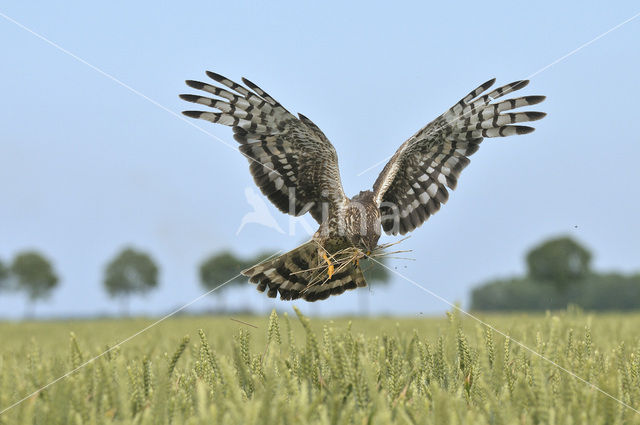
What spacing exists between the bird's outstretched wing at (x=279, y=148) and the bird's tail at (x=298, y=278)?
35 centimetres

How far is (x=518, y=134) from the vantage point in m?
4.70

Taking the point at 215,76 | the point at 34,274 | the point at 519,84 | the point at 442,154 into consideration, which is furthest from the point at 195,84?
the point at 34,274

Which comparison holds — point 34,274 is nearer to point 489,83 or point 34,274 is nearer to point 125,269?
point 125,269

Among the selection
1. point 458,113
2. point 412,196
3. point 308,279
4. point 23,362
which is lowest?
point 23,362

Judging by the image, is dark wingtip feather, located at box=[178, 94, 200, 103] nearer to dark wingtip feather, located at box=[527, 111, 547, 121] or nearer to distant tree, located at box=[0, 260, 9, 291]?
dark wingtip feather, located at box=[527, 111, 547, 121]

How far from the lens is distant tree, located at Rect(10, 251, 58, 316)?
52344mm

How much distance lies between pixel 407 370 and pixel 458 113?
2663 mm

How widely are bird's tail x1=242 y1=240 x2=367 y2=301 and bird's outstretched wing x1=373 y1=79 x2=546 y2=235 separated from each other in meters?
0.65

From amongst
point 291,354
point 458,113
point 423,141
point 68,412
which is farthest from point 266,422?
point 458,113

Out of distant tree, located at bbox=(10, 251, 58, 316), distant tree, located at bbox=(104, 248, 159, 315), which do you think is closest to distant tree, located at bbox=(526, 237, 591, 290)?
distant tree, located at bbox=(104, 248, 159, 315)

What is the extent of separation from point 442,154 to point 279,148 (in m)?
1.50

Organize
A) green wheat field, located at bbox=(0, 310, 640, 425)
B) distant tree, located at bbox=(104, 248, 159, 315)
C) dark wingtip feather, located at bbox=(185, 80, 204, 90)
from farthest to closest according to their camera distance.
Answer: distant tree, located at bbox=(104, 248, 159, 315), dark wingtip feather, located at bbox=(185, 80, 204, 90), green wheat field, located at bbox=(0, 310, 640, 425)

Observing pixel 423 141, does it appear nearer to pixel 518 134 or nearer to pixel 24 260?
pixel 518 134

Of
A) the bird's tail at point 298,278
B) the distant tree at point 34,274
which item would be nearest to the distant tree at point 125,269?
the distant tree at point 34,274
